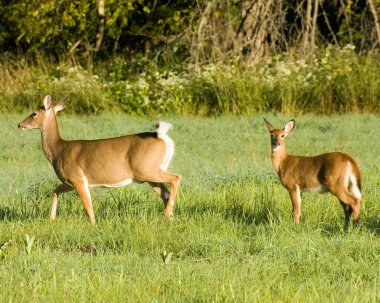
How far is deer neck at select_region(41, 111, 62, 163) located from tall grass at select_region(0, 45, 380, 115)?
7.50 m

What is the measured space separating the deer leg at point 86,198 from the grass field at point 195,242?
0.09 m

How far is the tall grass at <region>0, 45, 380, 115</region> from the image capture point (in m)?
16.7

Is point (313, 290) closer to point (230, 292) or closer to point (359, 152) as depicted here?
point (230, 292)

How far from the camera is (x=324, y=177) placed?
7.84m

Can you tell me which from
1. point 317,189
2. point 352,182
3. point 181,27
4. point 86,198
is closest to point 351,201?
point 352,182

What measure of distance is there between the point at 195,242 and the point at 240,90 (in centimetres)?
997

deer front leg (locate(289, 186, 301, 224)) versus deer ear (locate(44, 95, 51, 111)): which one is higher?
deer ear (locate(44, 95, 51, 111))

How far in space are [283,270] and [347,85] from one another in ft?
35.8

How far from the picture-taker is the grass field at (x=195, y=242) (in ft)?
18.0

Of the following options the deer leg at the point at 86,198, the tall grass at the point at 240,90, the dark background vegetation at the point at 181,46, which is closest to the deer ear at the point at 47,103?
the deer leg at the point at 86,198

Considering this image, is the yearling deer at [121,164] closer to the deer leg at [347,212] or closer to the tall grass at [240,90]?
the deer leg at [347,212]

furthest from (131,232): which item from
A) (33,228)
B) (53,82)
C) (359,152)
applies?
(53,82)

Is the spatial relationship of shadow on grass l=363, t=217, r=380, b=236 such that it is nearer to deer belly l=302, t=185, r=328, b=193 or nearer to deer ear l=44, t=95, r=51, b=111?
deer belly l=302, t=185, r=328, b=193

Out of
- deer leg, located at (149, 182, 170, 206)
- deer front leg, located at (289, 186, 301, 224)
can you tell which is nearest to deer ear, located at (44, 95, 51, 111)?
deer leg, located at (149, 182, 170, 206)
